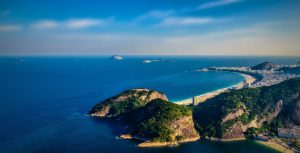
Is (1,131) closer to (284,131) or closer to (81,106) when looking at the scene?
(81,106)

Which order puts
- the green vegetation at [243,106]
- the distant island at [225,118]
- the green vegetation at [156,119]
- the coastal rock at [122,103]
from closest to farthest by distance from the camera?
the green vegetation at [156,119], the distant island at [225,118], the green vegetation at [243,106], the coastal rock at [122,103]

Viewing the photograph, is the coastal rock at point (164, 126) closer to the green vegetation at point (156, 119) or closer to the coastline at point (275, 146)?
the green vegetation at point (156, 119)

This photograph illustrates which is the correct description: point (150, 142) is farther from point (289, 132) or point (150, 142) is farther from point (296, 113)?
point (296, 113)

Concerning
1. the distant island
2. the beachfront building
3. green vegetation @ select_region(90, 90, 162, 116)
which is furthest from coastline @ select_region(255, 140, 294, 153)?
green vegetation @ select_region(90, 90, 162, 116)

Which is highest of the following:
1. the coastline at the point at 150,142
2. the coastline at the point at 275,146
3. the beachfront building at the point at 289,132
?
the beachfront building at the point at 289,132

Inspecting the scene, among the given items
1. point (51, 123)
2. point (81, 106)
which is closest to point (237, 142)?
point (51, 123)

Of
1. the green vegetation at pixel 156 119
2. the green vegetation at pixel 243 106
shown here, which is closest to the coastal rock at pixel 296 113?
the green vegetation at pixel 243 106
